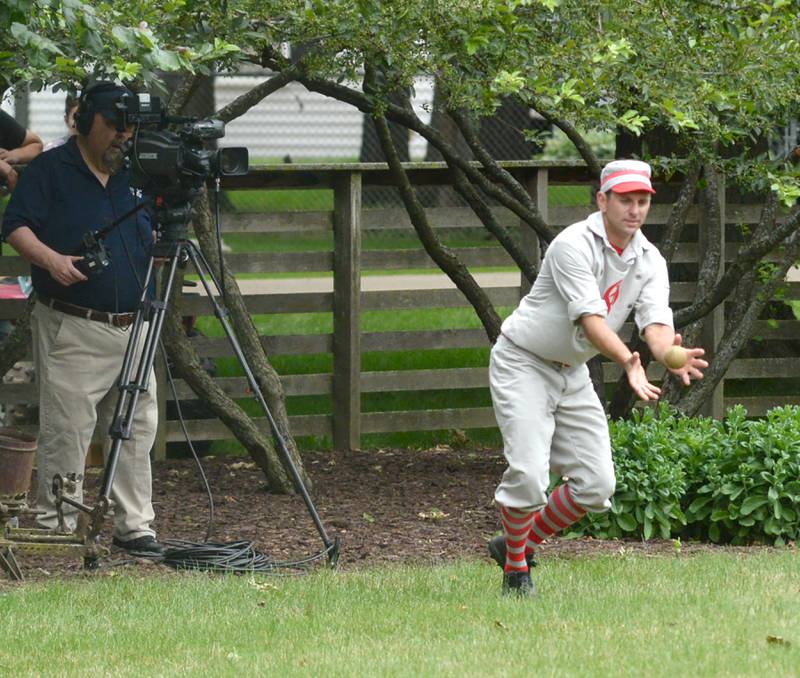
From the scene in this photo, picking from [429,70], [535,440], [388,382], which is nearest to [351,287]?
[388,382]

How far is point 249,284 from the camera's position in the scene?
14492mm

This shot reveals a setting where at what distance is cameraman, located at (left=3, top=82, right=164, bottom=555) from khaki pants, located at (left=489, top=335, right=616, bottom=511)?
1915 millimetres

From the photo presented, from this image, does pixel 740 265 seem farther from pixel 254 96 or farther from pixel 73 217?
pixel 73 217

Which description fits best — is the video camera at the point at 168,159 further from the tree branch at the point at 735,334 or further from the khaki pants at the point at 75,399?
the tree branch at the point at 735,334

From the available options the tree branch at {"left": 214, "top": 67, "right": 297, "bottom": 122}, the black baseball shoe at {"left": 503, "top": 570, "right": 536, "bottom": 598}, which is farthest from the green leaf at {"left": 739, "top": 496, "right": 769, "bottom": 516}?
the tree branch at {"left": 214, "top": 67, "right": 297, "bottom": 122}

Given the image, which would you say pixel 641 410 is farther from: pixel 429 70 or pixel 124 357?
pixel 124 357

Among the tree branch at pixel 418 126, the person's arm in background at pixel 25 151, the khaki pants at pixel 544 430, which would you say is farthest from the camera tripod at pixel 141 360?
the tree branch at pixel 418 126

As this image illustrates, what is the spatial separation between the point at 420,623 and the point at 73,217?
2719 mm

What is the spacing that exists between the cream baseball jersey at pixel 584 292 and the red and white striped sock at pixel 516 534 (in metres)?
0.64

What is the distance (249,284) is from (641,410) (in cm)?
630

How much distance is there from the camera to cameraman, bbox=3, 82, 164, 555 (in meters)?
6.70

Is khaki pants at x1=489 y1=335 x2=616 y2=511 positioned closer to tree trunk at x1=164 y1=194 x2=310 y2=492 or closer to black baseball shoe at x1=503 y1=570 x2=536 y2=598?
black baseball shoe at x1=503 y1=570 x2=536 y2=598

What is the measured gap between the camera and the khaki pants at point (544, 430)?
571 cm

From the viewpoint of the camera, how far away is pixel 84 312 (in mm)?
6789
